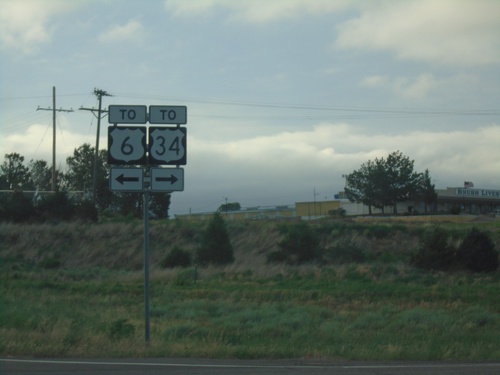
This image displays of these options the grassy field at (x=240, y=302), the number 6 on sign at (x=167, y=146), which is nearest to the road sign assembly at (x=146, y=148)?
the number 6 on sign at (x=167, y=146)

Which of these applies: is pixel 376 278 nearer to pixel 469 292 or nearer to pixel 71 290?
pixel 469 292

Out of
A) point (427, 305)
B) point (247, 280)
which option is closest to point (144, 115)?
point (427, 305)

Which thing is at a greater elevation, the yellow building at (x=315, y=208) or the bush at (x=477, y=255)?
the yellow building at (x=315, y=208)

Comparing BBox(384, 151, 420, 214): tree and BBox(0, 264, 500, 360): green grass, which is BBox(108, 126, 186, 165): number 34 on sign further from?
BBox(384, 151, 420, 214): tree

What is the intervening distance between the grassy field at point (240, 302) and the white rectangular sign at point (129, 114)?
3755 mm

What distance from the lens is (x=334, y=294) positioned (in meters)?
→ 28.6

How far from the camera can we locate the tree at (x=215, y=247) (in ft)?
149

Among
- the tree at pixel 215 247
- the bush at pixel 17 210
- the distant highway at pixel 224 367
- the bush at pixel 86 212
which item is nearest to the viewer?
the distant highway at pixel 224 367

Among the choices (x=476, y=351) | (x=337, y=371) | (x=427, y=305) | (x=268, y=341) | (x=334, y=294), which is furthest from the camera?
(x=334, y=294)

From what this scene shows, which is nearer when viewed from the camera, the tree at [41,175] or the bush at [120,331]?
the bush at [120,331]

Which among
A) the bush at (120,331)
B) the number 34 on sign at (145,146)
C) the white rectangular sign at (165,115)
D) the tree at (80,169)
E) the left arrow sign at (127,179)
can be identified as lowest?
the bush at (120,331)

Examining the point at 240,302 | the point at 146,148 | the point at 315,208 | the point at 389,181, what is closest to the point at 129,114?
the point at 146,148

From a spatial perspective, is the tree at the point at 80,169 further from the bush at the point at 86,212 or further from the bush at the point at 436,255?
the bush at the point at 436,255

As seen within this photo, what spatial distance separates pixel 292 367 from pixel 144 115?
4710 mm
